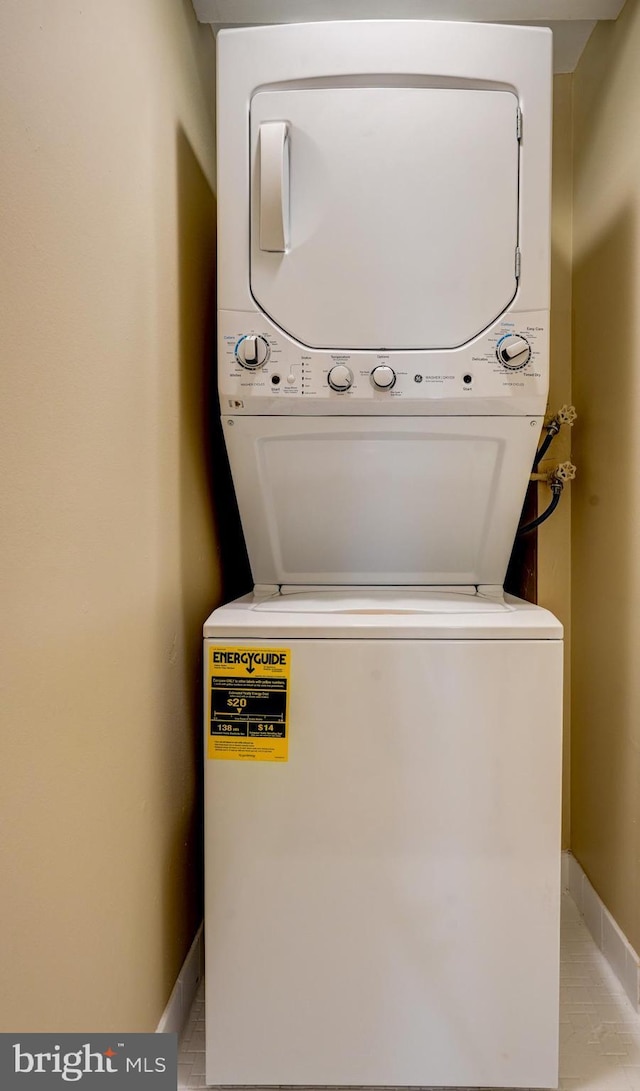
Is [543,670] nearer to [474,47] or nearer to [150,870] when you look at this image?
[150,870]

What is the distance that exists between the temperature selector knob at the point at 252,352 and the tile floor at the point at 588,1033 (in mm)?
1276

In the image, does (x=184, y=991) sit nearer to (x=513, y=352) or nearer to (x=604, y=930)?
(x=604, y=930)

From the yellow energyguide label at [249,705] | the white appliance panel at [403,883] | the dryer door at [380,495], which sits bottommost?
the white appliance panel at [403,883]

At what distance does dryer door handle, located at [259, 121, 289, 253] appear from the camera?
126 centimetres

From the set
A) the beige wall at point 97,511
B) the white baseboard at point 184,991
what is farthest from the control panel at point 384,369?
the white baseboard at point 184,991

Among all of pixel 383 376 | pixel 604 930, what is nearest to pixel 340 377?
pixel 383 376

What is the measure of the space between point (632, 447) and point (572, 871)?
1.09 metres

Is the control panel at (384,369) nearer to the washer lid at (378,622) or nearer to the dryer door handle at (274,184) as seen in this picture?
the dryer door handle at (274,184)

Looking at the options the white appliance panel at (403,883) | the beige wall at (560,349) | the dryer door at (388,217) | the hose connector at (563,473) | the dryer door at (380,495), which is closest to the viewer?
the white appliance panel at (403,883)

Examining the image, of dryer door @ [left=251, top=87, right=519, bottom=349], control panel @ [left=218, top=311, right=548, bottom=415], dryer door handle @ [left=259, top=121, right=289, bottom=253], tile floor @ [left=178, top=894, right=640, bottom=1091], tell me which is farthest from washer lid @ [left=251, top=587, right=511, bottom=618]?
tile floor @ [left=178, top=894, right=640, bottom=1091]

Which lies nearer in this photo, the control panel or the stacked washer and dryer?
the stacked washer and dryer

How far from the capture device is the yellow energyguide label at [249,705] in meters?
1.20

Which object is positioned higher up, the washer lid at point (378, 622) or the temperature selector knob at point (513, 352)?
the temperature selector knob at point (513, 352)

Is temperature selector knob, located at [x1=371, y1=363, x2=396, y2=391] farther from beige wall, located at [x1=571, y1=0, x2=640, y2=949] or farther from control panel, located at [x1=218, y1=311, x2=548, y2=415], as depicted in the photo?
beige wall, located at [x1=571, y1=0, x2=640, y2=949]
